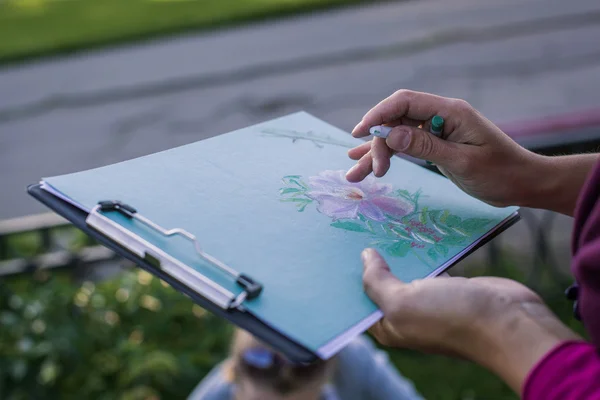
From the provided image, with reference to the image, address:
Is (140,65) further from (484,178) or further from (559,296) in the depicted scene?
(484,178)

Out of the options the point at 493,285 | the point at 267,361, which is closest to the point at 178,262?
the point at 493,285

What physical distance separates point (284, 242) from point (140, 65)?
567 centimetres

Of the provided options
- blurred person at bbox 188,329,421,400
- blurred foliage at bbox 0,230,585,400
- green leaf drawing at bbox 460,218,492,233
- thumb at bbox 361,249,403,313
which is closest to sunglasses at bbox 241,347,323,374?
blurred person at bbox 188,329,421,400

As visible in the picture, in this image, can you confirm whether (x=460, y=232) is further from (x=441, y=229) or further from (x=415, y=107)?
(x=415, y=107)

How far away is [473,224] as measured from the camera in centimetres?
135

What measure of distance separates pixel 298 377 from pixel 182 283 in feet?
3.31

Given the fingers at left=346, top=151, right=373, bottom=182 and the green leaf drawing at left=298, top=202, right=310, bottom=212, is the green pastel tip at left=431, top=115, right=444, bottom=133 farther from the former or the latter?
the green leaf drawing at left=298, top=202, right=310, bottom=212

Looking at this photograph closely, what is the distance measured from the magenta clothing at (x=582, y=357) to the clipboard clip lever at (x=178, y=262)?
38 cm

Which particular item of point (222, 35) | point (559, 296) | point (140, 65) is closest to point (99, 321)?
point (559, 296)

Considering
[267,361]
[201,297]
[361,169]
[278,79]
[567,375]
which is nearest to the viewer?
[567,375]

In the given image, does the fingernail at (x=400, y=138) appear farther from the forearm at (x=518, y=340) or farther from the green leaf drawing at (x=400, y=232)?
the forearm at (x=518, y=340)

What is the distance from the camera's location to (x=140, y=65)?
6527 mm

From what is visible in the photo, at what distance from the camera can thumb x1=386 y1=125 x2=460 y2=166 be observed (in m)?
1.34

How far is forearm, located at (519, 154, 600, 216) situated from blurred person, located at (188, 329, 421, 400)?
0.84m
